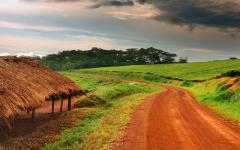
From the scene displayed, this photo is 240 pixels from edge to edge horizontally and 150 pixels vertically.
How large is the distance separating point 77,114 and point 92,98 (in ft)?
23.9

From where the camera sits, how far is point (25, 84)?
84.6 ft

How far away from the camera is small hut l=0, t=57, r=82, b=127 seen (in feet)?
69.2

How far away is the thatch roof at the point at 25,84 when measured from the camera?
21.2 metres

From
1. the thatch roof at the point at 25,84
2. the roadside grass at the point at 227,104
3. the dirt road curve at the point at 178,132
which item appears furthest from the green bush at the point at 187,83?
the dirt road curve at the point at 178,132

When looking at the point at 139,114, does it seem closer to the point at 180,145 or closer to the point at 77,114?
the point at 77,114

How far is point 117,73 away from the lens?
4181 inches

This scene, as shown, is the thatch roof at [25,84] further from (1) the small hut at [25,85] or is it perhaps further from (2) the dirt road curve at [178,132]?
(2) the dirt road curve at [178,132]

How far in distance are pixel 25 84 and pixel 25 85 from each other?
0.25 metres

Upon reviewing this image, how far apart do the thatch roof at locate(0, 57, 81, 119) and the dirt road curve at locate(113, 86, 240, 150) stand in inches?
216

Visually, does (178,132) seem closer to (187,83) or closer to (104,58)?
(187,83)

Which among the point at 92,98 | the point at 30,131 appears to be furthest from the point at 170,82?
the point at 30,131

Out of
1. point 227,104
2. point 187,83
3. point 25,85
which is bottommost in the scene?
point 187,83

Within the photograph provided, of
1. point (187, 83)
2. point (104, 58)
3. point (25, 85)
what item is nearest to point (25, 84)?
point (25, 85)

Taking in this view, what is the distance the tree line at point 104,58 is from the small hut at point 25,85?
12614 centimetres
